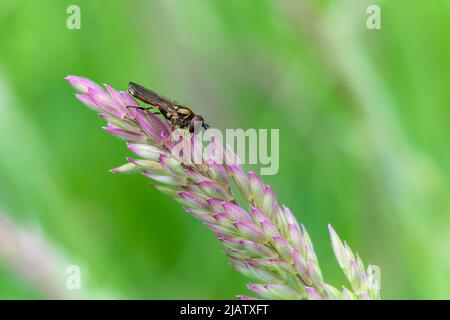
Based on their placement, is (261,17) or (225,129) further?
(261,17)

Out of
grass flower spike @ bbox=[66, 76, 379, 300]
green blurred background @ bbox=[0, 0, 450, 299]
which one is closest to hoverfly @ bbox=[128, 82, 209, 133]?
grass flower spike @ bbox=[66, 76, 379, 300]

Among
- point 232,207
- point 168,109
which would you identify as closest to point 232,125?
point 168,109

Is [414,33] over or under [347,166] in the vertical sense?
over

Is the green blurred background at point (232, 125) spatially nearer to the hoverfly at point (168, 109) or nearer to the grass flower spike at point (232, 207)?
the hoverfly at point (168, 109)

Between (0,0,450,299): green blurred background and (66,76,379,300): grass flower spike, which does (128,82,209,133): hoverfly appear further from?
(0,0,450,299): green blurred background

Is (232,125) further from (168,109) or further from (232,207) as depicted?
(232,207)

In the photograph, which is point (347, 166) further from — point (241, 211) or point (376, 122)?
point (241, 211)
